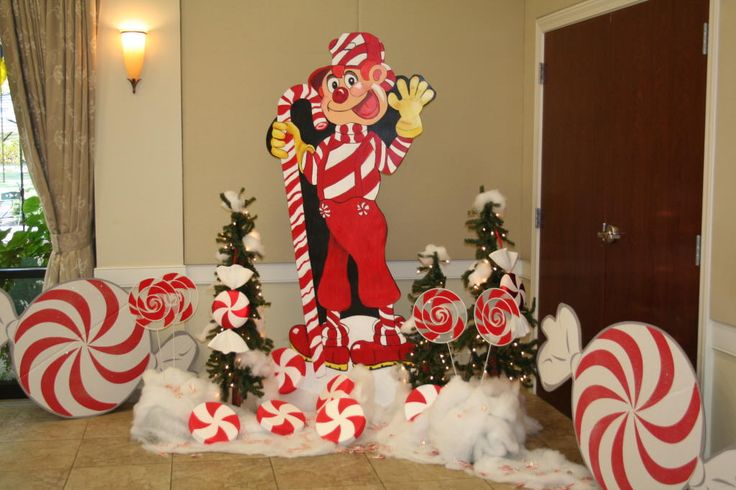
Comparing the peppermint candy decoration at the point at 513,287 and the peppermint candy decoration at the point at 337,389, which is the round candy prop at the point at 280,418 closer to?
the peppermint candy decoration at the point at 337,389

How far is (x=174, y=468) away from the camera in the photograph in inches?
171

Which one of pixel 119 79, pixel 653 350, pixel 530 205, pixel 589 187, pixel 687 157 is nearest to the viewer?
pixel 653 350

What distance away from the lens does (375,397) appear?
5.14 meters

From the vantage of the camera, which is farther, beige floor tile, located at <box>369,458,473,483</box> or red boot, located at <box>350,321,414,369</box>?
red boot, located at <box>350,321,414,369</box>

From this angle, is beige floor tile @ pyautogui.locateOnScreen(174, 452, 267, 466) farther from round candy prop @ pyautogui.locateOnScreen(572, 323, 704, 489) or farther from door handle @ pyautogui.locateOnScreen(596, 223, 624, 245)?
door handle @ pyautogui.locateOnScreen(596, 223, 624, 245)

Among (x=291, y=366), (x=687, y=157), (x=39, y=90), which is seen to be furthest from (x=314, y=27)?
(x=687, y=157)

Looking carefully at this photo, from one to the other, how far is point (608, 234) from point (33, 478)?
3.16 m

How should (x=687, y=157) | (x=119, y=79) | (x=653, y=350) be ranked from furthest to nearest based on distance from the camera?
1. (x=119, y=79)
2. (x=687, y=157)
3. (x=653, y=350)

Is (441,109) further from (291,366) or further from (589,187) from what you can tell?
(291,366)

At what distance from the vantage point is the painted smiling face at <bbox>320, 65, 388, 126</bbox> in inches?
203

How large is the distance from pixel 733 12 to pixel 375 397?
2762mm

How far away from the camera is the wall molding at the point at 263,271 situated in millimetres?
5418

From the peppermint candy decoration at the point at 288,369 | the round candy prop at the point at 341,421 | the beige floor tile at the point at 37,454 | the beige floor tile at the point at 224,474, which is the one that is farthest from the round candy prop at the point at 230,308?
the beige floor tile at the point at 37,454

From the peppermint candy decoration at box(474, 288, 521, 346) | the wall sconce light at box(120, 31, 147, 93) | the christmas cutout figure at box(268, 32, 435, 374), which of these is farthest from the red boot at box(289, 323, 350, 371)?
the wall sconce light at box(120, 31, 147, 93)
